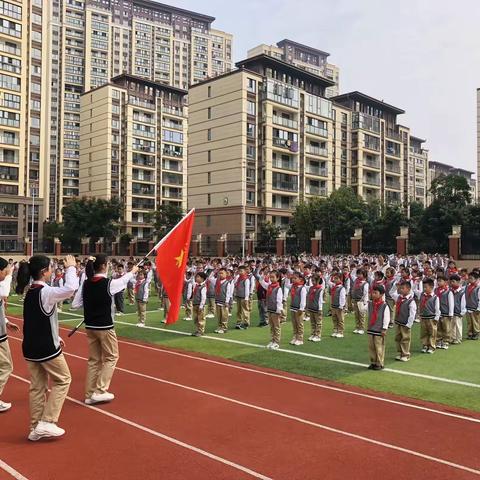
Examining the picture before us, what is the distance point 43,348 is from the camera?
5.83 m

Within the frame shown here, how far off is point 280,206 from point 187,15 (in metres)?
72.6

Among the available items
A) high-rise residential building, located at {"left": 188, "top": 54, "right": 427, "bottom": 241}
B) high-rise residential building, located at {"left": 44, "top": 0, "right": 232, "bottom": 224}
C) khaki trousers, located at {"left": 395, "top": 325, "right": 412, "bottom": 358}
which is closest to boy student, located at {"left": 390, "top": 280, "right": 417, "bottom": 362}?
khaki trousers, located at {"left": 395, "top": 325, "right": 412, "bottom": 358}

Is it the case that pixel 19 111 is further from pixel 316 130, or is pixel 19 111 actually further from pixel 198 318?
pixel 198 318

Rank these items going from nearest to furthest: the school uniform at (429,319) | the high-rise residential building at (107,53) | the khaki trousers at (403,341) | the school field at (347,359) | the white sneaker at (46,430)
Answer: the white sneaker at (46,430), the school field at (347,359), the khaki trousers at (403,341), the school uniform at (429,319), the high-rise residential building at (107,53)

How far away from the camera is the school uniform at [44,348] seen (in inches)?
228

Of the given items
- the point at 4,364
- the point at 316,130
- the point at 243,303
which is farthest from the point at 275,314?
the point at 316,130

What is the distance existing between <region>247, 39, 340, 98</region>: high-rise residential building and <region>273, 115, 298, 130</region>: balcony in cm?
4119

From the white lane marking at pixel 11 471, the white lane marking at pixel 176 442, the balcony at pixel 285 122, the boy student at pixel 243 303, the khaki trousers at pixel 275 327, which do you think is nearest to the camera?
the white lane marking at pixel 11 471

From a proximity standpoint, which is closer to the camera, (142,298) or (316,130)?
(142,298)

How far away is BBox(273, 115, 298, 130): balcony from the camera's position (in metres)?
52.6

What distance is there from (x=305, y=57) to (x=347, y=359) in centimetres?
10300

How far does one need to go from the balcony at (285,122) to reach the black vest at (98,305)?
155 ft

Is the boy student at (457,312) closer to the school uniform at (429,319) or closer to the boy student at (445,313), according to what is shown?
the boy student at (445,313)

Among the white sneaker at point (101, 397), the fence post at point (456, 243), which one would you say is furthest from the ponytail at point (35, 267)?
the fence post at point (456, 243)
